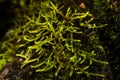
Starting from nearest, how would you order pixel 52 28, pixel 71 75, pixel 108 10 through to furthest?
pixel 71 75 → pixel 52 28 → pixel 108 10

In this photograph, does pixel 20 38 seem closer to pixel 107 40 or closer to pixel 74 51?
pixel 74 51

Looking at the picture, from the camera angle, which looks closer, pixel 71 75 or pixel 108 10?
pixel 71 75

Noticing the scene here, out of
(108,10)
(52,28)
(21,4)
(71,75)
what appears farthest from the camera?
(21,4)

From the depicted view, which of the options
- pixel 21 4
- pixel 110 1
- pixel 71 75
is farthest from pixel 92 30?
pixel 21 4

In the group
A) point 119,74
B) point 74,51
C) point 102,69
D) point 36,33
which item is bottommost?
point 119,74
